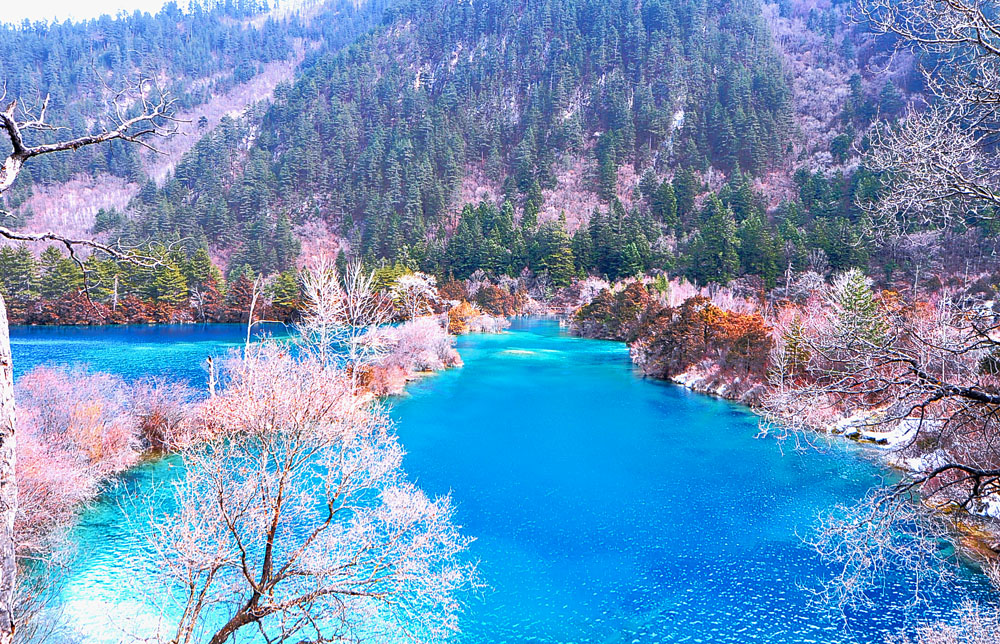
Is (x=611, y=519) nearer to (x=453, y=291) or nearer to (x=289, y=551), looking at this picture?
(x=289, y=551)

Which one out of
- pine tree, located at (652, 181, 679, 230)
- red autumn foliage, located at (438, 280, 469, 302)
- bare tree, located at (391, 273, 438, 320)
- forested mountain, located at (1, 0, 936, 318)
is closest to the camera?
bare tree, located at (391, 273, 438, 320)

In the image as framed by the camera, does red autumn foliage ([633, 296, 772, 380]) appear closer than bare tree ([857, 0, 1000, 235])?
No

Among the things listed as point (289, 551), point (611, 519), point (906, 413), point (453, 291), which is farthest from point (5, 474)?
point (453, 291)

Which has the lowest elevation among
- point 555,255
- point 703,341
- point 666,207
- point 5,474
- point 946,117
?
point 703,341

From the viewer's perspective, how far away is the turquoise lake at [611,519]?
548 inches

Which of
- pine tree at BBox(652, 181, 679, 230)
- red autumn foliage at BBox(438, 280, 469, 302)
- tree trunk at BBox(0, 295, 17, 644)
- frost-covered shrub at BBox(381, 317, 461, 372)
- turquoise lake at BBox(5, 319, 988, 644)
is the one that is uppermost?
pine tree at BBox(652, 181, 679, 230)

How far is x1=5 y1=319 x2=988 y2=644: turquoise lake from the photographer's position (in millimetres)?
13914

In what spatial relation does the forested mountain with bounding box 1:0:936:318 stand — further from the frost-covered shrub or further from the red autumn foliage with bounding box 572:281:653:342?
the frost-covered shrub

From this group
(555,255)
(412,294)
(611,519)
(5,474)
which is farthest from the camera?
(555,255)

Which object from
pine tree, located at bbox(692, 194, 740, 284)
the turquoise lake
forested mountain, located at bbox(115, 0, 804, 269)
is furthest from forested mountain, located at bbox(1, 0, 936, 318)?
the turquoise lake

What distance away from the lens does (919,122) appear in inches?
267

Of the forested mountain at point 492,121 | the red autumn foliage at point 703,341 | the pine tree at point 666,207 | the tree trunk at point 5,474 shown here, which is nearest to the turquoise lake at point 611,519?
the red autumn foliage at point 703,341

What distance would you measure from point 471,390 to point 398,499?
22256 mm

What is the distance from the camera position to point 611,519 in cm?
1981
